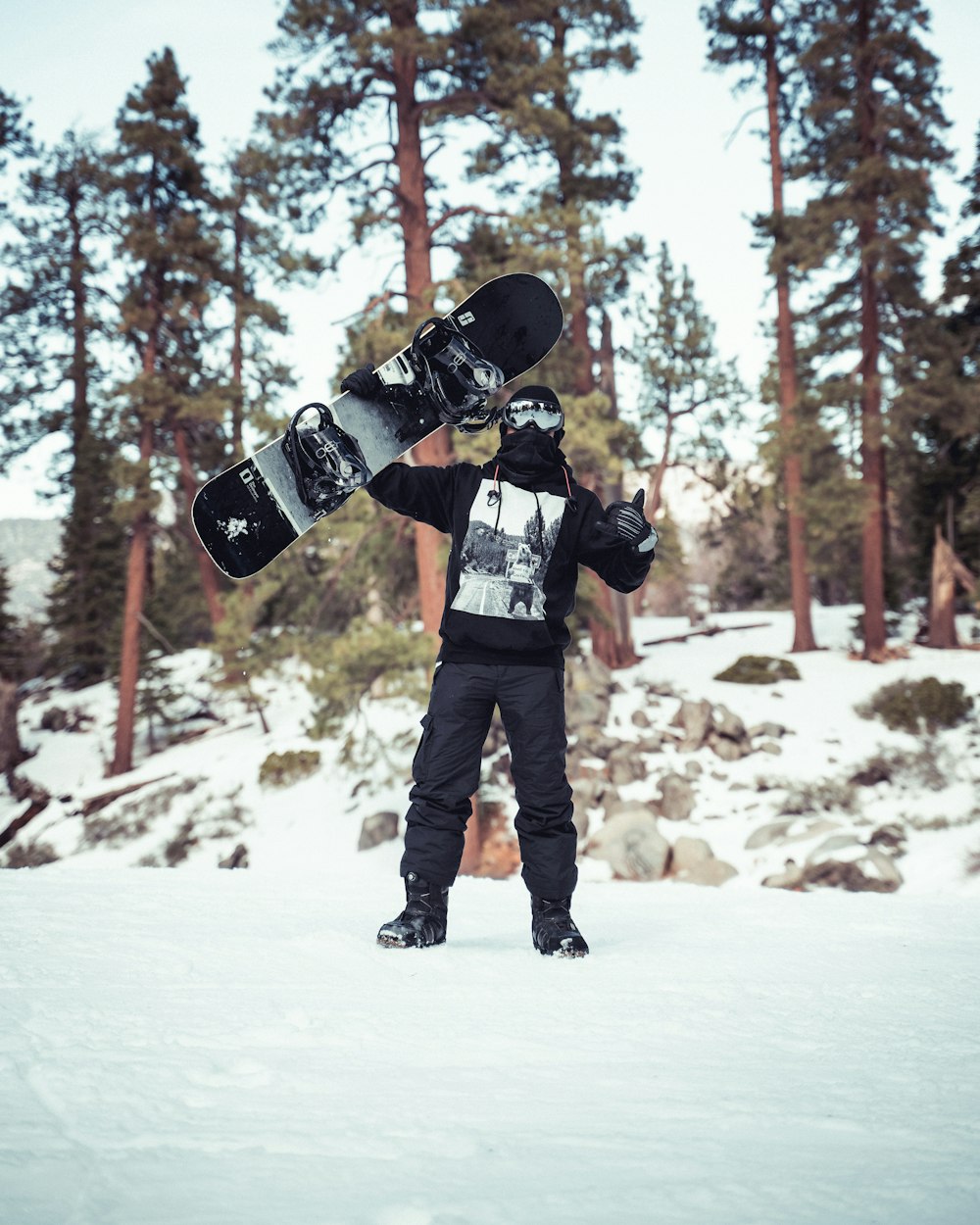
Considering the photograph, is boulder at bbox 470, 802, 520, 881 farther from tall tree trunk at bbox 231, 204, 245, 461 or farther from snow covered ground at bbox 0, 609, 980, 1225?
tall tree trunk at bbox 231, 204, 245, 461

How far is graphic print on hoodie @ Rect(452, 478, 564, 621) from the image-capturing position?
327 cm

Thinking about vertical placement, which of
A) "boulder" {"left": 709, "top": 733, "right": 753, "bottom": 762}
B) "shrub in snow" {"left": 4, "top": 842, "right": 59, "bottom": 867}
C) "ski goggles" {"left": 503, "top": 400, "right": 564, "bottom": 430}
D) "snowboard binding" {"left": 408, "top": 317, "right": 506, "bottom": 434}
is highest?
"snowboard binding" {"left": 408, "top": 317, "right": 506, "bottom": 434}

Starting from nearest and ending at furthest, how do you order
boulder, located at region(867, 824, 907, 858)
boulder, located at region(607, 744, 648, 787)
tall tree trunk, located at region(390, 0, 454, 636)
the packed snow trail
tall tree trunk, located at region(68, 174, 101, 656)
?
1. the packed snow trail
2. boulder, located at region(867, 824, 907, 858)
3. tall tree trunk, located at region(390, 0, 454, 636)
4. boulder, located at region(607, 744, 648, 787)
5. tall tree trunk, located at region(68, 174, 101, 656)

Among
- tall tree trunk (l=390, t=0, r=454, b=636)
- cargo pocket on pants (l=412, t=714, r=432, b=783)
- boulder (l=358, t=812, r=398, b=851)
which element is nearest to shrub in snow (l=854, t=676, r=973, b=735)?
tall tree trunk (l=390, t=0, r=454, b=636)

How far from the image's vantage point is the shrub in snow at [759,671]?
15891 mm

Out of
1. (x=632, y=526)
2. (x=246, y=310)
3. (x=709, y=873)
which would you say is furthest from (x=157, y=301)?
(x=632, y=526)

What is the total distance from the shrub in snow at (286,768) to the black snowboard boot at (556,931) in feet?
38.2

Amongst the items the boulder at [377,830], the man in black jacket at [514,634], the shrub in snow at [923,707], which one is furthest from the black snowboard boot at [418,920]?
the shrub in snow at [923,707]

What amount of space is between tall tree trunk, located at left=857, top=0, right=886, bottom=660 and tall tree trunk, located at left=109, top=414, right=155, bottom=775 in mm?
13385

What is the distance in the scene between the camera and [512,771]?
3178 millimetres

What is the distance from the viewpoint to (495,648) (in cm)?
323

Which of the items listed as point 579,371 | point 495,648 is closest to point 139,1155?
point 495,648

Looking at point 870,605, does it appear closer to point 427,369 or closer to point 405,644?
point 405,644

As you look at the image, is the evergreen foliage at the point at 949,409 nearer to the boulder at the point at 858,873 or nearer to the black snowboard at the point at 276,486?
the boulder at the point at 858,873
